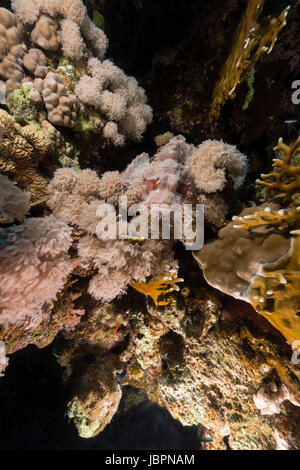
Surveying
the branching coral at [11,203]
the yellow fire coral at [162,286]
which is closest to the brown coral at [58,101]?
the branching coral at [11,203]

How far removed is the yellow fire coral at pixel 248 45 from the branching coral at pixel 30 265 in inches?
106

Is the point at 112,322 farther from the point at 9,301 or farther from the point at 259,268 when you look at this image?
the point at 259,268

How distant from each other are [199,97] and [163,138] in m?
0.89

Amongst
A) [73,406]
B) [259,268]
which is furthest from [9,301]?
[73,406]

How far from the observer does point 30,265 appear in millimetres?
1828

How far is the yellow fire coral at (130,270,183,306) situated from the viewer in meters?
2.32

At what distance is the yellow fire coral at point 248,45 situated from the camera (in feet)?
6.53

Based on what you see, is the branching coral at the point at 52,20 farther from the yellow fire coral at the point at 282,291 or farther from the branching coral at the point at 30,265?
the yellow fire coral at the point at 282,291

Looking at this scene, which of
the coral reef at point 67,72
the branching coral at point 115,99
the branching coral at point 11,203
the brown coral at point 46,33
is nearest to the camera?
the branching coral at point 11,203

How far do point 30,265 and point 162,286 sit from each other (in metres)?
1.43

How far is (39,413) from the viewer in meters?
5.29

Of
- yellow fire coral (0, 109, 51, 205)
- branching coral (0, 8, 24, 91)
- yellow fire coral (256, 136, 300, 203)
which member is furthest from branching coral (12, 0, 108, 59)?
yellow fire coral (256, 136, 300, 203)

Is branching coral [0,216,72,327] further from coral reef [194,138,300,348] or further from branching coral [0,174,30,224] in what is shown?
coral reef [194,138,300,348]

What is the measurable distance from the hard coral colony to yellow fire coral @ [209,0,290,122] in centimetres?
2
